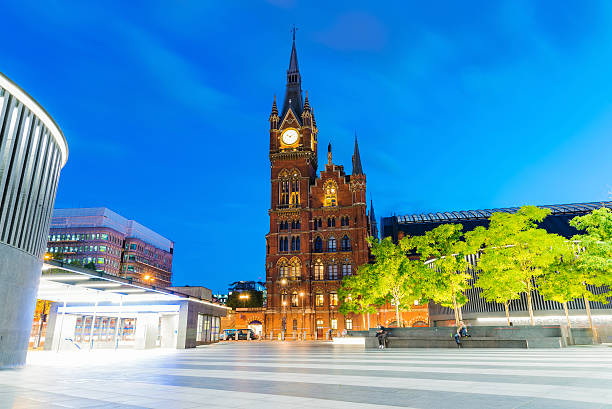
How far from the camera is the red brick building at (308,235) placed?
2963 inches

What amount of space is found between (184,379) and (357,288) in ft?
133

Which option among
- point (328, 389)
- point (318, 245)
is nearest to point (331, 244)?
point (318, 245)

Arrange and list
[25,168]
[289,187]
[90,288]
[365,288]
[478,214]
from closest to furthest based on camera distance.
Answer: [25,168] < [90,288] < [365,288] < [289,187] < [478,214]

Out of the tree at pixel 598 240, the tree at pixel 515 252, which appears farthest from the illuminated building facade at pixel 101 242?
the tree at pixel 598 240

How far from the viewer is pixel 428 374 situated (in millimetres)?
12422

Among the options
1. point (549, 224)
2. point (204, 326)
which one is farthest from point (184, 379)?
point (549, 224)

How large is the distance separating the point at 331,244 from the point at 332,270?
194 inches

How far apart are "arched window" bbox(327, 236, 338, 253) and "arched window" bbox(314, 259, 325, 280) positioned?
3041 millimetres

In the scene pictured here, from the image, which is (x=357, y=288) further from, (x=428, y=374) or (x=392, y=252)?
(x=428, y=374)

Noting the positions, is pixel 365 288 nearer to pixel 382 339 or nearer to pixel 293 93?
pixel 382 339

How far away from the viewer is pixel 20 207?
16.6m

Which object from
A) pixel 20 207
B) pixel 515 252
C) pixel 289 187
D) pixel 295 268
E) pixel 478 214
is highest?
pixel 289 187

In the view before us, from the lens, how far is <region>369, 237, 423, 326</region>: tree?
3794 centimetres

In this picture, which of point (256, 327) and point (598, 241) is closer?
point (598, 241)
